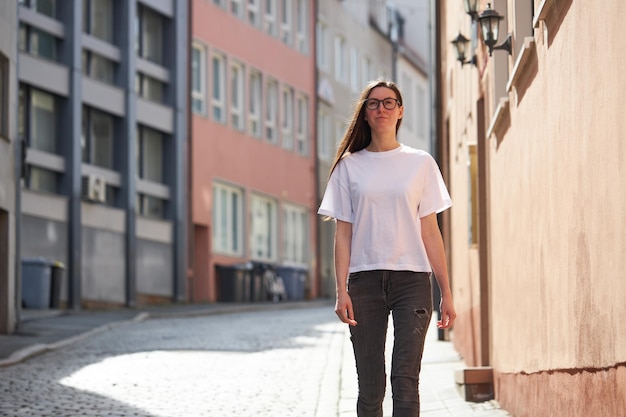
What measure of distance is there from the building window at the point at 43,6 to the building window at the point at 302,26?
16636 mm

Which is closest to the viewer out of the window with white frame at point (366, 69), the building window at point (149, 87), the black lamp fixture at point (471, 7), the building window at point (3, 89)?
A: the black lamp fixture at point (471, 7)

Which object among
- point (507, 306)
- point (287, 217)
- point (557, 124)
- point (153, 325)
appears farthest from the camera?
point (287, 217)

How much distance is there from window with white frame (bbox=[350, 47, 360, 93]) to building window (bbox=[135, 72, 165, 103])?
1786 centimetres

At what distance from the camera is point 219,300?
127 feet

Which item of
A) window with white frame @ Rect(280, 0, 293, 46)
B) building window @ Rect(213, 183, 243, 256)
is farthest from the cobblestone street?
window with white frame @ Rect(280, 0, 293, 46)

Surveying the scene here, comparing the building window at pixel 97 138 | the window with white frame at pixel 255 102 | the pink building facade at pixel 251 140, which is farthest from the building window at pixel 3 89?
the window with white frame at pixel 255 102

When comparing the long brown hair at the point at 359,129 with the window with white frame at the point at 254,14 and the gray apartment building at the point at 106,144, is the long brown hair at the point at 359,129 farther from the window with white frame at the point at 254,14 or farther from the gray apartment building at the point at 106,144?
the window with white frame at the point at 254,14

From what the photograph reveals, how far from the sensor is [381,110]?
22.6ft

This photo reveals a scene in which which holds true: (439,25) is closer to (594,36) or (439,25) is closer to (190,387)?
(190,387)

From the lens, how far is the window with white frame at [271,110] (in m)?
44.4

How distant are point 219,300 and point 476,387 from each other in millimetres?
27280

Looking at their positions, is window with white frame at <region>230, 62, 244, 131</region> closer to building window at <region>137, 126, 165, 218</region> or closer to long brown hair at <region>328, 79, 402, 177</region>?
building window at <region>137, 126, 165, 218</region>

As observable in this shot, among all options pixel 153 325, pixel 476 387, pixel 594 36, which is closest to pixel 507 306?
pixel 476 387

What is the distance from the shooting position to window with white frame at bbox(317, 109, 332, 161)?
162ft
